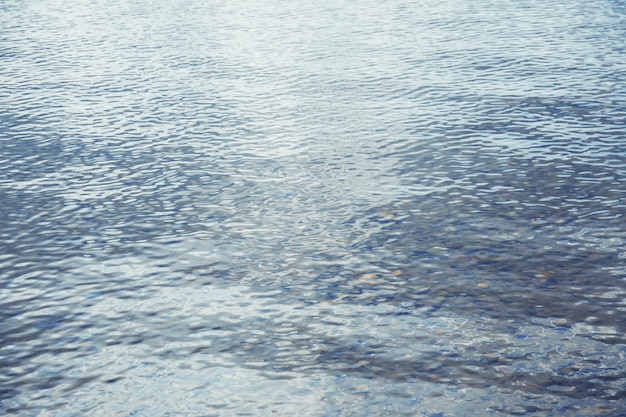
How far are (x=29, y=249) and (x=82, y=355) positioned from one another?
136 cm

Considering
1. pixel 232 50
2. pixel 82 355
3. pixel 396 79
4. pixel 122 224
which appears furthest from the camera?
pixel 232 50

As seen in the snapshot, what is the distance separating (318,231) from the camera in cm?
512

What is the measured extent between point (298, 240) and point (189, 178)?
1.37m

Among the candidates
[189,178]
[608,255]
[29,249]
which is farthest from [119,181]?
[608,255]

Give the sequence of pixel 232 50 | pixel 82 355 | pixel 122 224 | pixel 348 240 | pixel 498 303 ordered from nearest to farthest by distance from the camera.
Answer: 1. pixel 82 355
2. pixel 498 303
3. pixel 348 240
4. pixel 122 224
5. pixel 232 50

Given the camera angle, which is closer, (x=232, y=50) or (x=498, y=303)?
(x=498, y=303)

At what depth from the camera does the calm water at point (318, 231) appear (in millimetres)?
3621

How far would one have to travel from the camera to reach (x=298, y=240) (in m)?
5.01

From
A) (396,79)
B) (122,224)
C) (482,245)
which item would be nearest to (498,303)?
(482,245)

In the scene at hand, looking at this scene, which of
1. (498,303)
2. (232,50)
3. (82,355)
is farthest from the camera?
(232,50)

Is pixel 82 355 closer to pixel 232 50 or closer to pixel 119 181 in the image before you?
→ pixel 119 181

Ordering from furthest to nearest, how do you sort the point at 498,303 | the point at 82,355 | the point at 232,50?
the point at 232,50, the point at 498,303, the point at 82,355

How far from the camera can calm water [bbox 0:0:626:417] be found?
11.9 ft

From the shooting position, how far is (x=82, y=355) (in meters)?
3.89
